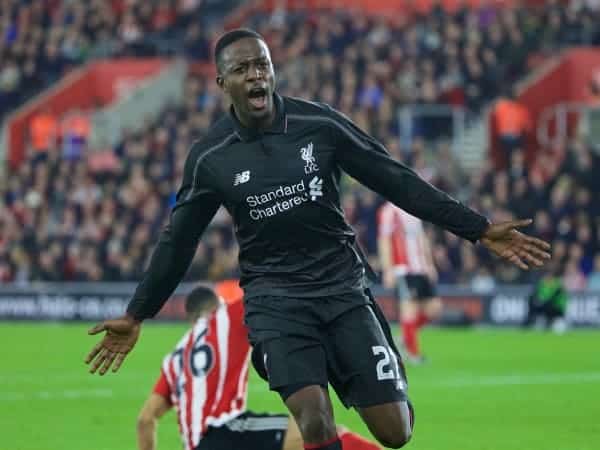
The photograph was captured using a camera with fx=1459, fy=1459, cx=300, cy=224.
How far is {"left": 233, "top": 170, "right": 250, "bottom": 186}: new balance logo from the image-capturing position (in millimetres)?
6773

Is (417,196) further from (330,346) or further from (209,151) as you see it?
(209,151)

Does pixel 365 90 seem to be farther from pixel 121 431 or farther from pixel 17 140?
pixel 121 431

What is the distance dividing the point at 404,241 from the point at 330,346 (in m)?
11.3

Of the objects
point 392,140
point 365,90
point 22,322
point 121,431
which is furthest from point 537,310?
point 121,431

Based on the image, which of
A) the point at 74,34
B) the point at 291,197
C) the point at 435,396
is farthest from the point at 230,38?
the point at 74,34

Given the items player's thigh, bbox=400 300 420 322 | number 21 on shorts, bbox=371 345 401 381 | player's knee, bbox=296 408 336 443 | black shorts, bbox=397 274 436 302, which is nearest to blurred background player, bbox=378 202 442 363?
black shorts, bbox=397 274 436 302

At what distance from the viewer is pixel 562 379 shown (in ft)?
49.8

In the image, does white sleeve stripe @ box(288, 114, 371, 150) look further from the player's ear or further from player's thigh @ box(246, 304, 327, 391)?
A: player's thigh @ box(246, 304, 327, 391)

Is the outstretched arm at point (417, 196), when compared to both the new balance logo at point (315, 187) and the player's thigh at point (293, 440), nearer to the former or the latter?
the new balance logo at point (315, 187)

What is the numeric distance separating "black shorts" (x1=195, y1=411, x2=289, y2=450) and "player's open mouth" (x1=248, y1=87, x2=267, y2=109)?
6.14 ft

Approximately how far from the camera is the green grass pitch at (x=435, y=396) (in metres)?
10.6

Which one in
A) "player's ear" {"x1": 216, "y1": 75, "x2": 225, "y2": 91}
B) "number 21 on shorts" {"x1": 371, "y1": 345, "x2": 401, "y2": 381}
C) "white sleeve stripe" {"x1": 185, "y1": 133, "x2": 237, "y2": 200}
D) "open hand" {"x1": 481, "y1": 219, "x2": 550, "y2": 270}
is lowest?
"number 21 on shorts" {"x1": 371, "y1": 345, "x2": 401, "y2": 381}

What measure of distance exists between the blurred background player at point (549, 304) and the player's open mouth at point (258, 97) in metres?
17.1

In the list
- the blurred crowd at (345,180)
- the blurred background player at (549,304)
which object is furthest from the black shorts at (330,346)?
the blurred crowd at (345,180)
